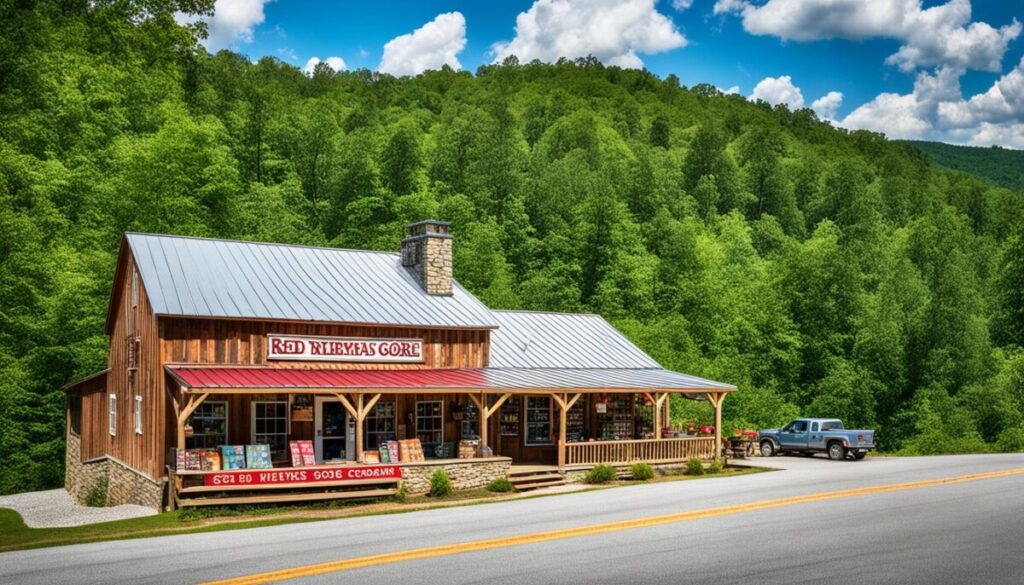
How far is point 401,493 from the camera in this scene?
2228 centimetres

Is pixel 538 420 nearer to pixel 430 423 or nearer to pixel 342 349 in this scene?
pixel 430 423

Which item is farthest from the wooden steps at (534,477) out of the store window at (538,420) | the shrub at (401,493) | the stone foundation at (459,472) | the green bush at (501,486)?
the shrub at (401,493)

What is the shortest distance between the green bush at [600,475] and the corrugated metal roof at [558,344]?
15.1ft

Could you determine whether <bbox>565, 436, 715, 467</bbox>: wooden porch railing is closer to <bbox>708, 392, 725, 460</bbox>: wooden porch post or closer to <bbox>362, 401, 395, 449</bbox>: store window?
<bbox>708, 392, 725, 460</bbox>: wooden porch post

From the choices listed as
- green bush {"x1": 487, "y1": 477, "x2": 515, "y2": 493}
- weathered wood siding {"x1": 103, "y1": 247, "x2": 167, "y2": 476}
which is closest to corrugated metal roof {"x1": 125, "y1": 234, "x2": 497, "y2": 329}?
weathered wood siding {"x1": 103, "y1": 247, "x2": 167, "y2": 476}

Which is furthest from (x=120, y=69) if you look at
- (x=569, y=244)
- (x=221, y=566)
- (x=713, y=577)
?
(x=713, y=577)

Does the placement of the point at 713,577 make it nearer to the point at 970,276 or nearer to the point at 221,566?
the point at 221,566

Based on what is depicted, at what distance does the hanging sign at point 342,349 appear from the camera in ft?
77.8

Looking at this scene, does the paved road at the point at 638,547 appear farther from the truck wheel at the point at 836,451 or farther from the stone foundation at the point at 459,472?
the truck wheel at the point at 836,451

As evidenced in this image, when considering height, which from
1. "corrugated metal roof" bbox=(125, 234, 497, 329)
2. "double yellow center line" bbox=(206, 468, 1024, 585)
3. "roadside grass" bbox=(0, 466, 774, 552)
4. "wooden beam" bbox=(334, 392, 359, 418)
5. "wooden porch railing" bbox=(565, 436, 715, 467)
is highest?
"corrugated metal roof" bbox=(125, 234, 497, 329)

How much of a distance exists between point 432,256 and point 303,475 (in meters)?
→ 9.64

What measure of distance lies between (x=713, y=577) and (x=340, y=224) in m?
54.3

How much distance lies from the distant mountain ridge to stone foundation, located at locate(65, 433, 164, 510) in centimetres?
13123

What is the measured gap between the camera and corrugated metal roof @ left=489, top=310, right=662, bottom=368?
29.4 m
